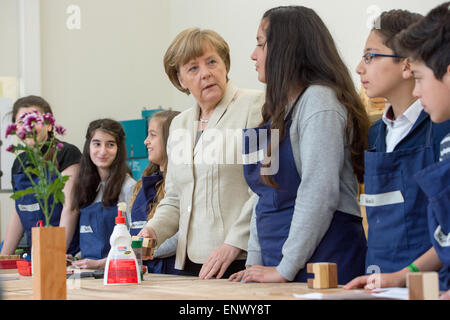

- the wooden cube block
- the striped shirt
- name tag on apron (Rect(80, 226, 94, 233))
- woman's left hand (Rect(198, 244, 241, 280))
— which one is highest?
the striped shirt

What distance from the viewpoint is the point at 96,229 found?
2926mm

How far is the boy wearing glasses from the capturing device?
1423 millimetres

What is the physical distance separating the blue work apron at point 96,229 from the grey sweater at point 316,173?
4.88ft

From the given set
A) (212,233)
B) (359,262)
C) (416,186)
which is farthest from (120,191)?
(416,186)

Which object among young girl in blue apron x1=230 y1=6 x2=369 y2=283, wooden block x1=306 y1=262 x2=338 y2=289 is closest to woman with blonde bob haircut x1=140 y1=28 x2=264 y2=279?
young girl in blue apron x1=230 y1=6 x2=369 y2=283

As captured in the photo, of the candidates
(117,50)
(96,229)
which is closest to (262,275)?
(96,229)

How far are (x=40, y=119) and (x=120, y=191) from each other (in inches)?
72.7

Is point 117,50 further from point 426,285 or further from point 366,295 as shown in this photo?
point 426,285

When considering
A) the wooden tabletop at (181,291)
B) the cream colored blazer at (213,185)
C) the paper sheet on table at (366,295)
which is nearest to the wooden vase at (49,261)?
the wooden tabletop at (181,291)

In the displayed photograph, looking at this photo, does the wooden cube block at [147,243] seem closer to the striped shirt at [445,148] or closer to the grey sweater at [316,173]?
the grey sweater at [316,173]

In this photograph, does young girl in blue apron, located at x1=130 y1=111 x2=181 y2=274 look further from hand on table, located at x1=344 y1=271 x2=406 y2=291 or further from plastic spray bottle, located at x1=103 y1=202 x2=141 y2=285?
hand on table, located at x1=344 y1=271 x2=406 y2=291

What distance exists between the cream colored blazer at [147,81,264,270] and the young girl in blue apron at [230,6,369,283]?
0.25m

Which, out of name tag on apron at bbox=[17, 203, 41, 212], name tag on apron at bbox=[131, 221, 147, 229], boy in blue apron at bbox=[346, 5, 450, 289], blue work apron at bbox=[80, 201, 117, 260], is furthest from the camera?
name tag on apron at bbox=[17, 203, 41, 212]
